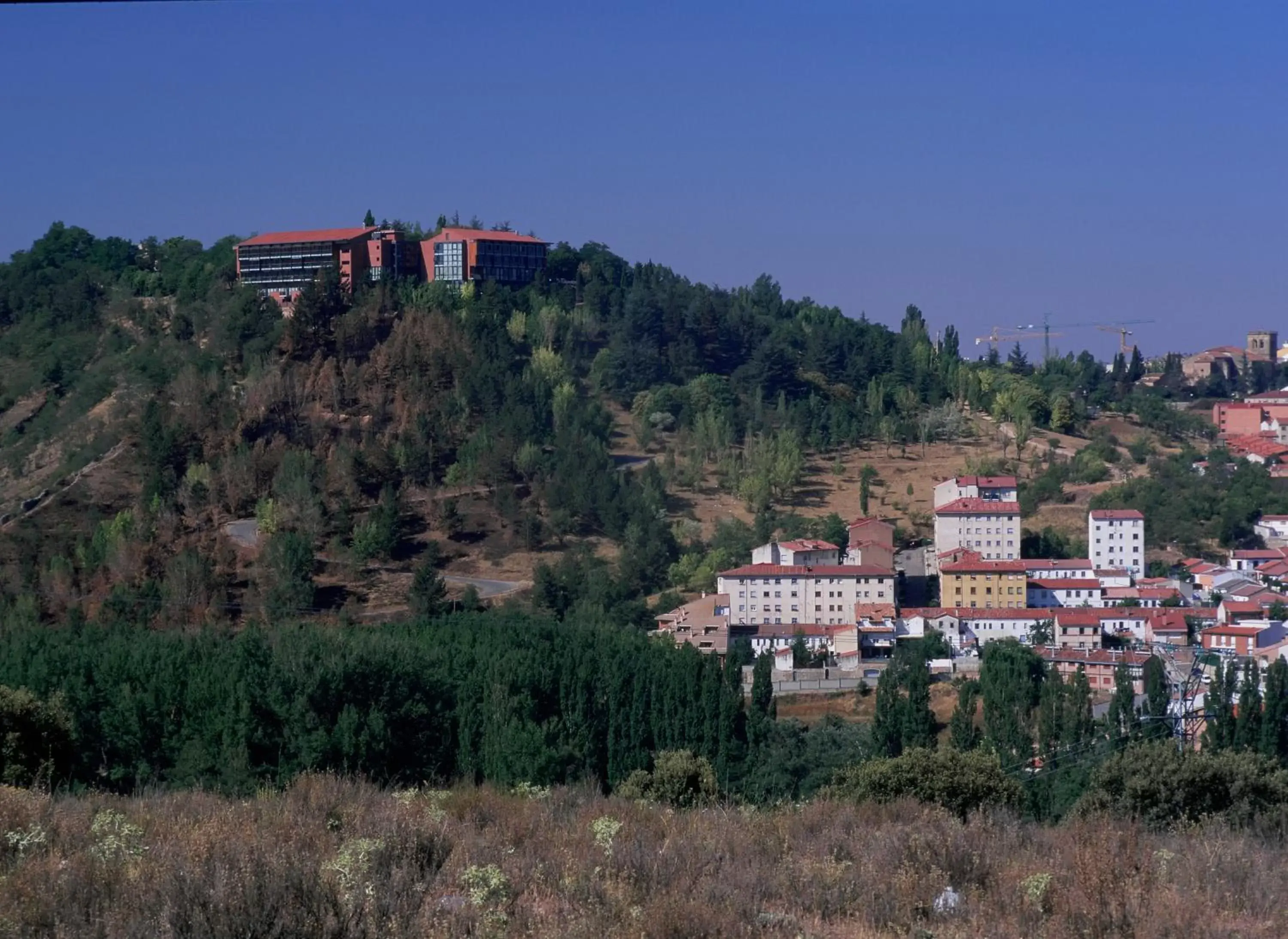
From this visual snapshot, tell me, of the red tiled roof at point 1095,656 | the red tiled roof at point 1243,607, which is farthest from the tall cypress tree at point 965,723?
the red tiled roof at point 1243,607

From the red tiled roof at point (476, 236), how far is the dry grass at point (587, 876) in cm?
2630

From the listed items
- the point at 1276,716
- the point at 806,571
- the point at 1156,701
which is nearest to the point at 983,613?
the point at 806,571

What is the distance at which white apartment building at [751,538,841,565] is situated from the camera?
64.4 feet

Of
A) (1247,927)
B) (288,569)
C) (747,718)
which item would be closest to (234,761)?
(747,718)

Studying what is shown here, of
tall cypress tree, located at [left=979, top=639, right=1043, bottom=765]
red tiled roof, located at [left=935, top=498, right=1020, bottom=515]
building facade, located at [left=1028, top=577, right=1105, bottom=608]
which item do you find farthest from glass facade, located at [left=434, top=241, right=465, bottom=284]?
tall cypress tree, located at [left=979, top=639, right=1043, bottom=765]

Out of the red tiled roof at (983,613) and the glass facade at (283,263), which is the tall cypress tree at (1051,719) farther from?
the glass facade at (283,263)

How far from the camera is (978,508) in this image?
20688mm

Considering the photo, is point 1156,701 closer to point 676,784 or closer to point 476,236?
point 676,784

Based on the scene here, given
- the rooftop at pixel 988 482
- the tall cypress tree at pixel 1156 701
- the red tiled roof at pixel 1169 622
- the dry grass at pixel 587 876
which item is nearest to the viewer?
the dry grass at pixel 587 876

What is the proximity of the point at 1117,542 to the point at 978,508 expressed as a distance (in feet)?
6.19

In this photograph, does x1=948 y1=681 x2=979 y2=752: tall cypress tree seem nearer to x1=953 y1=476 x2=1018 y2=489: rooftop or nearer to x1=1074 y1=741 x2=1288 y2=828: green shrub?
x1=1074 y1=741 x2=1288 y2=828: green shrub

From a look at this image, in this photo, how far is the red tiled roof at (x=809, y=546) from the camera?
19.6 meters

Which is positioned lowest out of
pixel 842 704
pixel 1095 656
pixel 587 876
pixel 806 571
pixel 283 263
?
pixel 842 704

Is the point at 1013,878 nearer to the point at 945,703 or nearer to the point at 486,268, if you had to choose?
the point at 945,703
